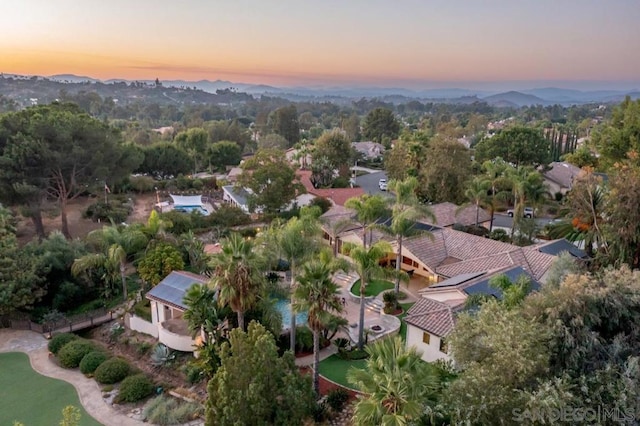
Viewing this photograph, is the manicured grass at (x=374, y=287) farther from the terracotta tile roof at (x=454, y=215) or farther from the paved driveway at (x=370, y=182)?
the paved driveway at (x=370, y=182)

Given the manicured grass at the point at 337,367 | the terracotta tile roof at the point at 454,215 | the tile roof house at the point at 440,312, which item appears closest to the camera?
the manicured grass at the point at 337,367

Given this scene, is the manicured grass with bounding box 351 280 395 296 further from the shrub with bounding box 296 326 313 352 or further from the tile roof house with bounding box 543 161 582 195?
the tile roof house with bounding box 543 161 582 195

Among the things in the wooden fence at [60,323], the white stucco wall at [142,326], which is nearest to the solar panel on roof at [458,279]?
the white stucco wall at [142,326]

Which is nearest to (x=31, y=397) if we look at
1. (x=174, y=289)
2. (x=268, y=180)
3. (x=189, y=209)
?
(x=174, y=289)

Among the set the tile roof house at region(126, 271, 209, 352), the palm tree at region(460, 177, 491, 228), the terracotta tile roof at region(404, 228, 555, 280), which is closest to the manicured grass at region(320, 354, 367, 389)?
the tile roof house at region(126, 271, 209, 352)

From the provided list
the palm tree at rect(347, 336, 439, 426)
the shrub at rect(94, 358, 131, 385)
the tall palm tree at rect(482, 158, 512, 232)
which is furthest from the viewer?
the tall palm tree at rect(482, 158, 512, 232)

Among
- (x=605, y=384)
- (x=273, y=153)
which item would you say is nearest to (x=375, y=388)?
(x=605, y=384)

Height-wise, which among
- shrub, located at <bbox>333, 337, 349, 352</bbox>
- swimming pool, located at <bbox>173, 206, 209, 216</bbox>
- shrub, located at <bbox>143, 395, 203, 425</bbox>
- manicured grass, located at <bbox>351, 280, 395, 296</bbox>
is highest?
shrub, located at <bbox>333, 337, 349, 352</bbox>

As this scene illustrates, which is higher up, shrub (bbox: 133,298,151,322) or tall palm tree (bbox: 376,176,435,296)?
tall palm tree (bbox: 376,176,435,296)
